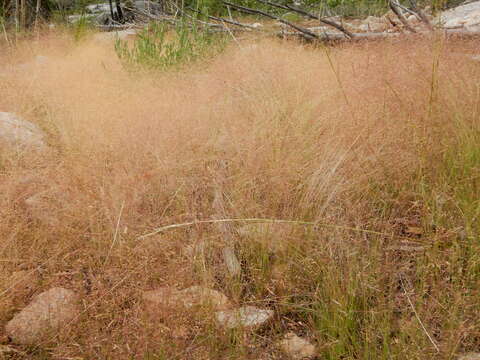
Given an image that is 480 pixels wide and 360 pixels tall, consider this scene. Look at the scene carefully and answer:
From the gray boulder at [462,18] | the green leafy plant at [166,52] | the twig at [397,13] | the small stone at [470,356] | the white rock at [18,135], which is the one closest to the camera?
the small stone at [470,356]

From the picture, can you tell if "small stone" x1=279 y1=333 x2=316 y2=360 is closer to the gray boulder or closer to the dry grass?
the dry grass

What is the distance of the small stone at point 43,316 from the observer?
139 cm

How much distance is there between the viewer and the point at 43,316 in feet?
4.68

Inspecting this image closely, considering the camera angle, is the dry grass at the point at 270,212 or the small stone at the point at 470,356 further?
the dry grass at the point at 270,212

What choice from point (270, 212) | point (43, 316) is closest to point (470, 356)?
point (270, 212)

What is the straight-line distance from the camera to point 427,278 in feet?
4.84

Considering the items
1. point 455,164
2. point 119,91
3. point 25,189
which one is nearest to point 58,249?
point 25,189

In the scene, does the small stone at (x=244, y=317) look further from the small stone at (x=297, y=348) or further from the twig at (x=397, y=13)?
the twig at (x=397, y=13)

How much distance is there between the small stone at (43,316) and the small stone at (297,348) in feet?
2.34

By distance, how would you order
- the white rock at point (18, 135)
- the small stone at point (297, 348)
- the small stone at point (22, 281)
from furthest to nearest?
the white rock at point (18, 135) < the small stone at point (22, 281) < the small stone at point (297, 348)

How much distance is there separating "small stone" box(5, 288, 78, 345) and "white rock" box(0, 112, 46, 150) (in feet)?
3.77

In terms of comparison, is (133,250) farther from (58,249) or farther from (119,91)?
(119,91)

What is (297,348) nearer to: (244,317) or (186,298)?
(244,317)

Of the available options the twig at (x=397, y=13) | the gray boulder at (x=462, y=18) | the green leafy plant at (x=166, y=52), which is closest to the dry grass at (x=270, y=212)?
the green leafy plant at (x=166, y=52)
